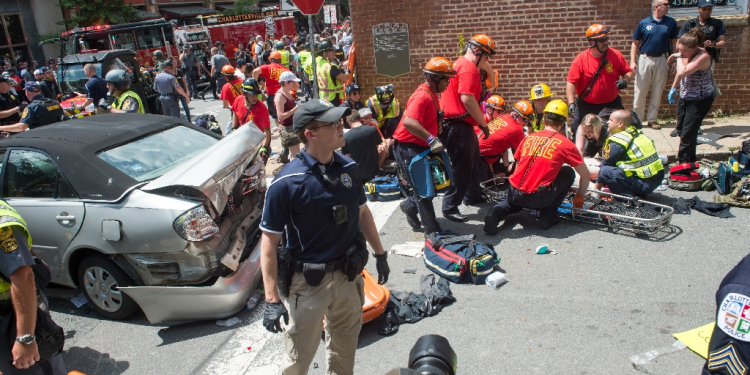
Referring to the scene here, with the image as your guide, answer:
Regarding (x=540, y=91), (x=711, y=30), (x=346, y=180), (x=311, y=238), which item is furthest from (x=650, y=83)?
(x=311, y=238)

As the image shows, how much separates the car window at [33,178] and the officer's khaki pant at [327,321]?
2.62 metres

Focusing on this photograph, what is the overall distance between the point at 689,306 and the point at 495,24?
21.9 feet

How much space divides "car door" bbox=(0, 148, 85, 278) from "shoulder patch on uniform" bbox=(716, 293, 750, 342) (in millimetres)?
4376

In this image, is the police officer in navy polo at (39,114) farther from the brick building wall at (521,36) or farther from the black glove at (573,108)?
the black glove at (573,108)

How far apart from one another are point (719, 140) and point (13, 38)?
30.2 m

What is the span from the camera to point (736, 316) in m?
1.94

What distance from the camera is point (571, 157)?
525 centimetres

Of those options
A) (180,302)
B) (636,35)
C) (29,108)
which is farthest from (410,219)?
(29,108)

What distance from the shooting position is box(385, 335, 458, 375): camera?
158cm

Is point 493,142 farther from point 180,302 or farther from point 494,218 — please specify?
point 180,302

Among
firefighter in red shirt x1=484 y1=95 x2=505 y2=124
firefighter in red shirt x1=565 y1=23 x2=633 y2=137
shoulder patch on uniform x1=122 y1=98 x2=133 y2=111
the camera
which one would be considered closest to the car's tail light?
the camera

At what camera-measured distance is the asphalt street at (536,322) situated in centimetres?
361

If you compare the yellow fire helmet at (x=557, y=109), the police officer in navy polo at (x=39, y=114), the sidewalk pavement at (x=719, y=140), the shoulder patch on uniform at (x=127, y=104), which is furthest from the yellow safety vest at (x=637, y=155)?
the police officer in navy polo at (x=39, y=114)

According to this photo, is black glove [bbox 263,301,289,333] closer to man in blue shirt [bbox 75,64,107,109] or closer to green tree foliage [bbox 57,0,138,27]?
man in blue shirt [bbox 75,64,107,109]
